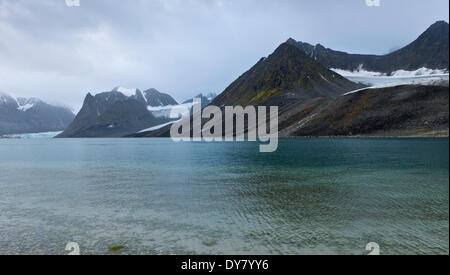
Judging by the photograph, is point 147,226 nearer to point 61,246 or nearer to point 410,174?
point 61,246

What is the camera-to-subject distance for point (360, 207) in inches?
903

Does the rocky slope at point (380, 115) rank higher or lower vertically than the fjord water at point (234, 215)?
higher

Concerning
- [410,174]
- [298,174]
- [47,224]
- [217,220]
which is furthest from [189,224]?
[410,174]

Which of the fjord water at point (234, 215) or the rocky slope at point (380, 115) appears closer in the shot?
the fjord water at point (234, 215)

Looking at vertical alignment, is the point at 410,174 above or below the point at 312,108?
below

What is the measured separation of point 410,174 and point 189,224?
1245 inches

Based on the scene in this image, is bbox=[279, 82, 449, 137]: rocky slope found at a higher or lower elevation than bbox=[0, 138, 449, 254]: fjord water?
higher

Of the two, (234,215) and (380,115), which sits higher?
(380,115)

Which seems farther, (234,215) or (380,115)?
(380,115)

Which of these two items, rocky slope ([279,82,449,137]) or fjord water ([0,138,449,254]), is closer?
fjord water ([0,138,449,254])

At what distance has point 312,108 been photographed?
196m

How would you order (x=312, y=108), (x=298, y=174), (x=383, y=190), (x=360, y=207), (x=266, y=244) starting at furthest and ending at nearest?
(x=312, y=108) < (x=298, y=174) < (x=383, y=190) < (x=360, y=207) < (x=266, y=244)
